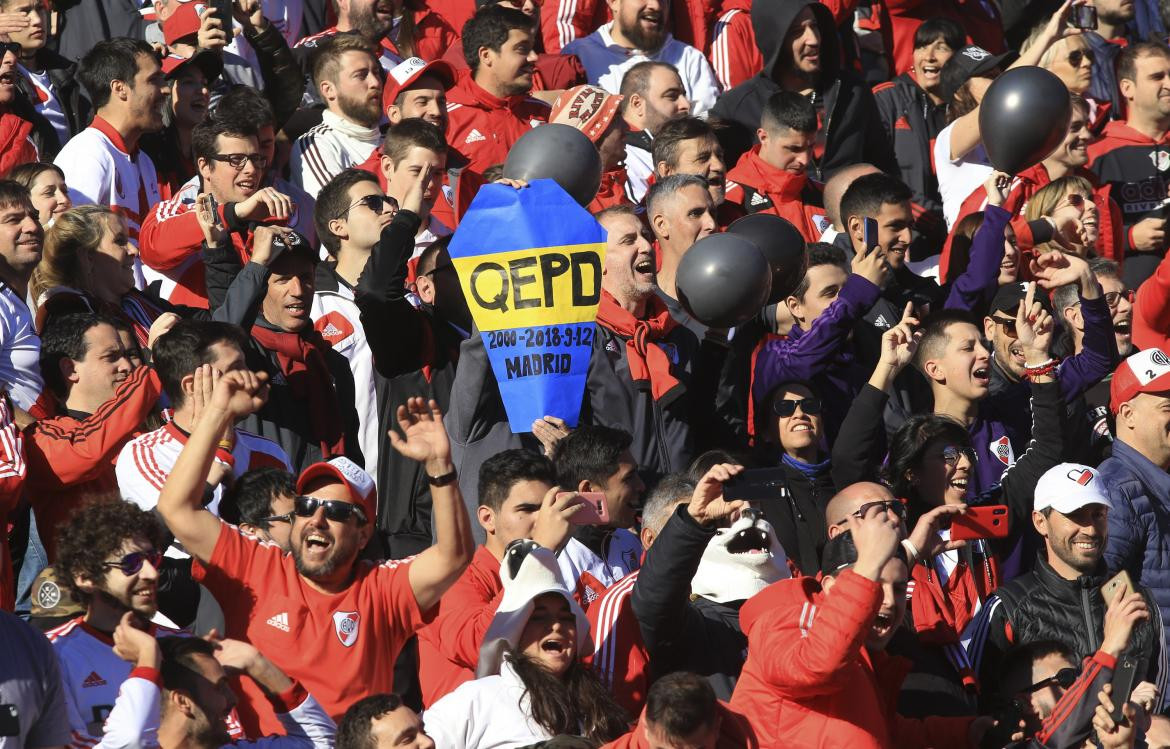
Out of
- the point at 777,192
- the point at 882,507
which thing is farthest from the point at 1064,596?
the point at 777,192

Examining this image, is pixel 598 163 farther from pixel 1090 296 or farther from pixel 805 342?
pixel 1090 296

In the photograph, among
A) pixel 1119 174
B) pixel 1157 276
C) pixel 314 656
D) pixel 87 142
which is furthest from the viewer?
pixel 1119 174

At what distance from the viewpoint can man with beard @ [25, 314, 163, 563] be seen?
24.0 feet

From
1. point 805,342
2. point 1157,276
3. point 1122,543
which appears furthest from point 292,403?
point 1157,276

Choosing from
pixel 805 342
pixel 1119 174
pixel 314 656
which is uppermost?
pixel 314 656

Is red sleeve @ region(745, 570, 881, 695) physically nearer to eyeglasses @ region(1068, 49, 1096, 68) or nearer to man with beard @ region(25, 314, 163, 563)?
man with beard @ region(25, 314, 163, 563)

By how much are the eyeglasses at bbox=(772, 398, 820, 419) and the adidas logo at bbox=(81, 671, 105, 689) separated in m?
3.43

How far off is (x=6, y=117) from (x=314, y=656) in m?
4.32

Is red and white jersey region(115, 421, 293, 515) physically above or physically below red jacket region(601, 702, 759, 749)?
above

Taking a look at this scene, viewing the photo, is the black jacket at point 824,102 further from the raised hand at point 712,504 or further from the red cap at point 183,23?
the raised hand at point 712,504

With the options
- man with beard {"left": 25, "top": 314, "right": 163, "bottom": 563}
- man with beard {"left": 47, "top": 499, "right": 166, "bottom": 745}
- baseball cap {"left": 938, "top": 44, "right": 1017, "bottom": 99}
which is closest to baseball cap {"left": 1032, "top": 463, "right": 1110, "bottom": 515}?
man with beard {"left": 25, "top": 314, "right": 163, "bottom": 563}

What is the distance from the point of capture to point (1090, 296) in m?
9.70

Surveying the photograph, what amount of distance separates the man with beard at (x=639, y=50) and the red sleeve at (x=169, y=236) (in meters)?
3.66

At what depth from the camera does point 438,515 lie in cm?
649
